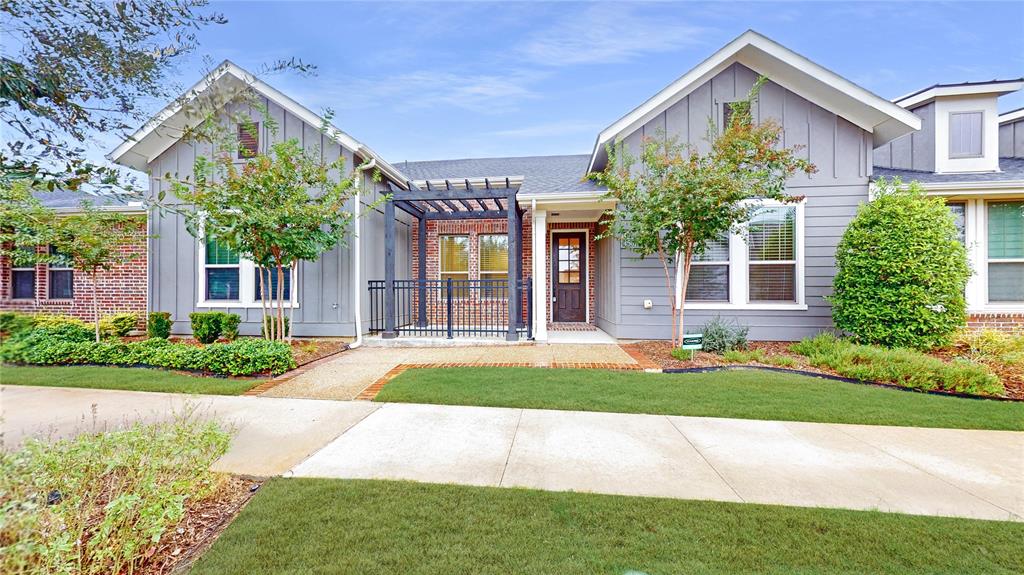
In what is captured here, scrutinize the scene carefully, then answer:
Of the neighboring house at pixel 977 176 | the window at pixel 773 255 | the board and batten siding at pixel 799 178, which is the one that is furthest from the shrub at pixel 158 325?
the neighboring house at pixel 977 176

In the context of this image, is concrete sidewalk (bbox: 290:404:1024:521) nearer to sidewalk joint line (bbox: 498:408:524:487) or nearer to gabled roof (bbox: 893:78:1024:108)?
sidewalk joint line (bbox: 498:408:524:487)

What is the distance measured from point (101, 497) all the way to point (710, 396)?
Answer: 205 inches

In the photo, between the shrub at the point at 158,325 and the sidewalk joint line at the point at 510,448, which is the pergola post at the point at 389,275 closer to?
the shrub at the point at 158,325

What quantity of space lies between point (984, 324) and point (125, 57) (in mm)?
→ 11523

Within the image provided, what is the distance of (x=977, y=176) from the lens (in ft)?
24.1

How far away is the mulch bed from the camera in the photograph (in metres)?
1.92

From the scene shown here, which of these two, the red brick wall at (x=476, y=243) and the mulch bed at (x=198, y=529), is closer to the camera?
the mulch bed at (x=198, y=529)

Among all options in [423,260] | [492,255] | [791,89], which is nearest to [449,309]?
[423,260]

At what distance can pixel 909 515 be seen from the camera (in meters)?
2.30

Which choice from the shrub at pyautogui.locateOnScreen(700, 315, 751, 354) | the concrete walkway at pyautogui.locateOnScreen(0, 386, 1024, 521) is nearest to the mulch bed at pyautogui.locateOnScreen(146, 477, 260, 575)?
the concrete walkway at pyautogui.locateOnScreen(0, 386, 1024, 521)

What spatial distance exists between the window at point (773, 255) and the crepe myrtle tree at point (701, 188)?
1.93 ft

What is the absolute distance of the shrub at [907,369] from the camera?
15.6 feet

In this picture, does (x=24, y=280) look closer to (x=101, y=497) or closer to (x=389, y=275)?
(x=389, y=275)

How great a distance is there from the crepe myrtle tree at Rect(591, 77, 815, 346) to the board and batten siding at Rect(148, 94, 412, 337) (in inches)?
203
